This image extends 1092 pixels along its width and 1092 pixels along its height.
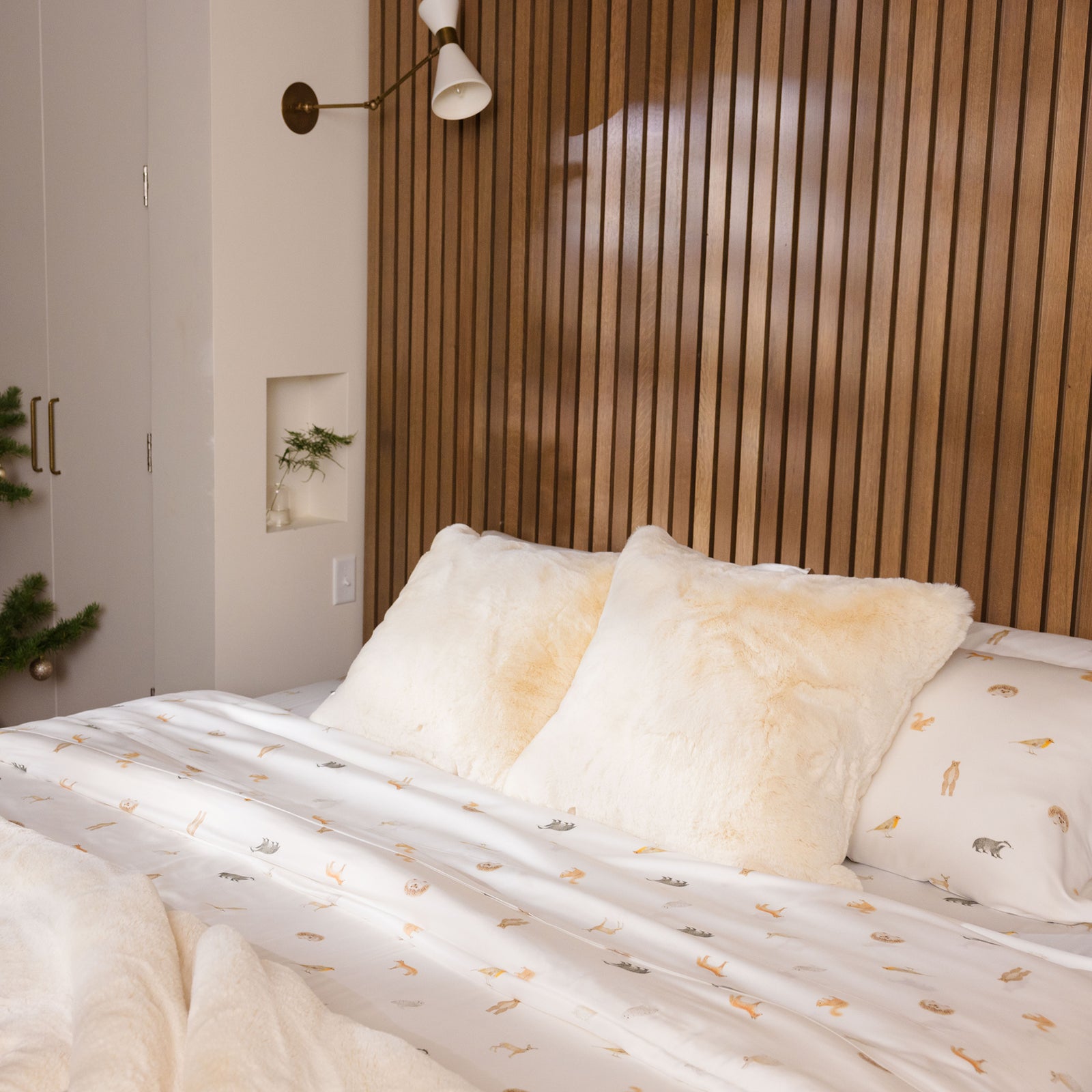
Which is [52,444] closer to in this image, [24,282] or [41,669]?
[24,282]

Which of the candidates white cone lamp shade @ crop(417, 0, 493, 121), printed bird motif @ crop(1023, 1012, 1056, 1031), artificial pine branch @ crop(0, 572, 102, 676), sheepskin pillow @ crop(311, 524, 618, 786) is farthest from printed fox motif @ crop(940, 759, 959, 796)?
artificial pine branch @ crop(0, 572, 102, 676)

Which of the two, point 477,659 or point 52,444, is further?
point 52,444

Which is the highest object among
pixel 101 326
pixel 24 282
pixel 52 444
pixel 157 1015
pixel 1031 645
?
pixel 24 282

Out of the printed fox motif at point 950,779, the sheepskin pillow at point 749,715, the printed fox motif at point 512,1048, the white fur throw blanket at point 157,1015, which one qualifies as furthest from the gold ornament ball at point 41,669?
the printed fox motif at point 950,779

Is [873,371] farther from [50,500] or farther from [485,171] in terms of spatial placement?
[50,500]

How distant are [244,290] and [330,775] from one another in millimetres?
1336

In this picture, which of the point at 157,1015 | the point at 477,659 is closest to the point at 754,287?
the point at 477,659

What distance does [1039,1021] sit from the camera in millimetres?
1304

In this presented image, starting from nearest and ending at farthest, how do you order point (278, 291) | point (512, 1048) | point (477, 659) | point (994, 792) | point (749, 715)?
1. point (512, 1048)
2. point (994, 792)
3. point (749, 715)
4. point (477, 659)
5. point (278, 291)

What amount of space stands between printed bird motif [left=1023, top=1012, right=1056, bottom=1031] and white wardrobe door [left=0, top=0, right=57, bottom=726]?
282cm

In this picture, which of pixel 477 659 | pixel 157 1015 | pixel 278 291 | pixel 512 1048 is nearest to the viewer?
pixel 157 1015

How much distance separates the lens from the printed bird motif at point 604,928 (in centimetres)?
148

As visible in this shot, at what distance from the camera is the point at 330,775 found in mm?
1992

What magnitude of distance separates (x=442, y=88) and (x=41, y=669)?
71.6 inches
